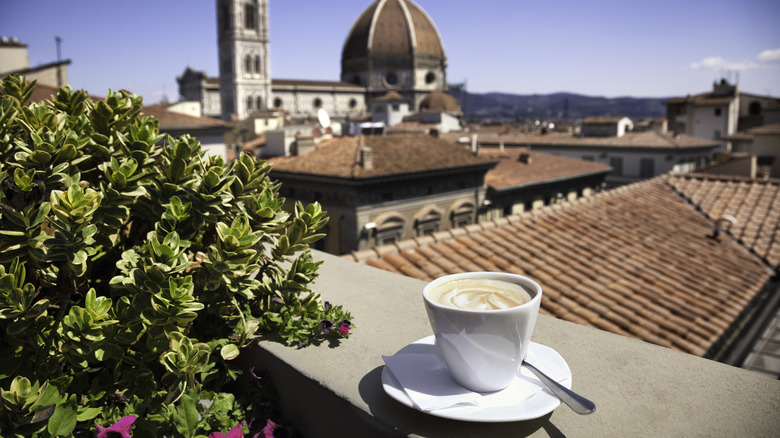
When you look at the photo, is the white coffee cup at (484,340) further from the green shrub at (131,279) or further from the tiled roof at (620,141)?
the tiled roof at (620,141)

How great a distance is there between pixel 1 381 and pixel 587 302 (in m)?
5.49

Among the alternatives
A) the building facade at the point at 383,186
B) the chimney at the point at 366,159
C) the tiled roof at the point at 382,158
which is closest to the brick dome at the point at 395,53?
the tiled roof at the point at 382,158

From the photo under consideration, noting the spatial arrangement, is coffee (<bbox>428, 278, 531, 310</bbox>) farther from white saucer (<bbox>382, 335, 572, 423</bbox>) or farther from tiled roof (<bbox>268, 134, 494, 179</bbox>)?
tiled roof (<bbox>268, 134, 494, 179</bbox>)

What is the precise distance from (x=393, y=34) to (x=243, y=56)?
27.3m

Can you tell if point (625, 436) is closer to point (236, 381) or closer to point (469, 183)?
point (236, 381)

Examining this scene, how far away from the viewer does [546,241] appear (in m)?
7.49

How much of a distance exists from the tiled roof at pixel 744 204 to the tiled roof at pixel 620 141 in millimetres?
26252

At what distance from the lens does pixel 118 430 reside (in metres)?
1.41

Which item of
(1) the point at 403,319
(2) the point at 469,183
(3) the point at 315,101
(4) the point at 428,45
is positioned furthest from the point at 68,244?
(4) the point at 428,45

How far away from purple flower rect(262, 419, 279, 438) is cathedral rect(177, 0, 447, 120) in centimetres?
7069

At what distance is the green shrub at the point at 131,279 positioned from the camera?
1.46m

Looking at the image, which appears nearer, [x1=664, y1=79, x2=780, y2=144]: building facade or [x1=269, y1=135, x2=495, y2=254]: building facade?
[x1=269, y1=135, x2=495, y2=254]: building facade

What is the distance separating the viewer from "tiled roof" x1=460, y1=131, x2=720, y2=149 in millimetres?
37531

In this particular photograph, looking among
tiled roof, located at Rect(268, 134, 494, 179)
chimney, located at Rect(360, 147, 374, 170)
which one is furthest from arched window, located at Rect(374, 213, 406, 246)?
chimney, located at Rect(360, 147, 374, 170)
